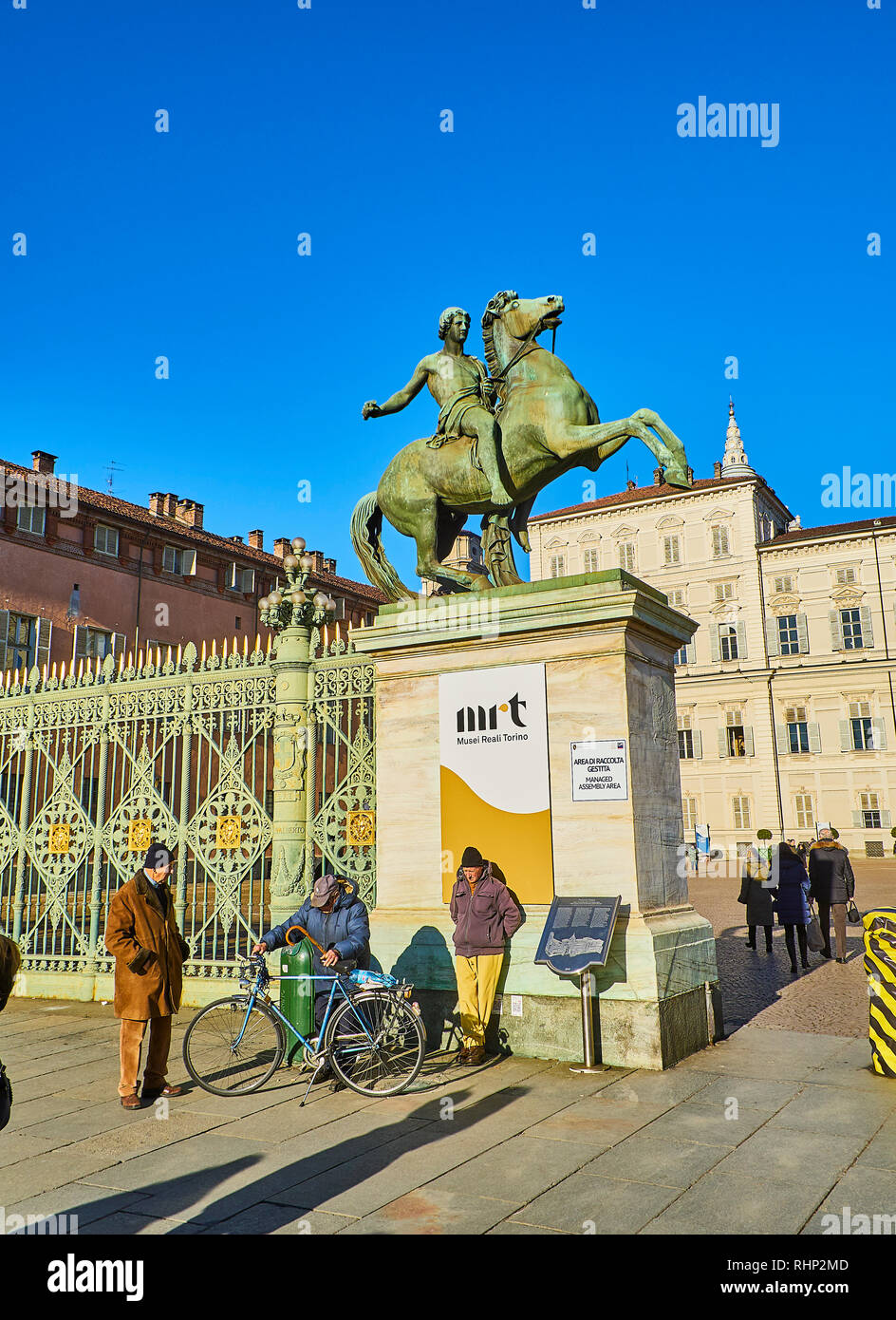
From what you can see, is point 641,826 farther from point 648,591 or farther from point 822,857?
point 822,857

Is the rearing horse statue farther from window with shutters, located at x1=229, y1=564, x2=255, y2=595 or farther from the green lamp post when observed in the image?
window with shutters, located at x1=229, y1=564, x2=255, y2=595

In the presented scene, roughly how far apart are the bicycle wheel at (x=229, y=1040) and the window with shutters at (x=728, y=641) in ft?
147

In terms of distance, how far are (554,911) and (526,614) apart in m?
2.34

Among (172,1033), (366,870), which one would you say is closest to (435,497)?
(366,870)

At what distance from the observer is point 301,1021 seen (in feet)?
23.9

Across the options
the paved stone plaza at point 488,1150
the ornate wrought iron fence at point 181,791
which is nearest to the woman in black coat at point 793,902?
the paved stone plaza at point 488,1150

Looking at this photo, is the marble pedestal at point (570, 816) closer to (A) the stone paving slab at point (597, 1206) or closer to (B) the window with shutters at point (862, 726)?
(A) the stone paving slab at point (597, 1206)

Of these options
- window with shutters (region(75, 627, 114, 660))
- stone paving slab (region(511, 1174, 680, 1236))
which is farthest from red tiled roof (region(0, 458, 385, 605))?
stone paving slab (region(511, 1174, 680, 1236))

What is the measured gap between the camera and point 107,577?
34125 mm

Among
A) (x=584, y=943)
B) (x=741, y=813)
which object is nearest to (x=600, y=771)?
(x=584, y=943)

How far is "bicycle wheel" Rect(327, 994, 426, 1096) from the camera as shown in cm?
682

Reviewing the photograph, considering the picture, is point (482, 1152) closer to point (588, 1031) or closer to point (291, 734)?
point (588, 1031)

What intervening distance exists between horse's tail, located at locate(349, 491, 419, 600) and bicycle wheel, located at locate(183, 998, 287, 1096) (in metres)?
4.09

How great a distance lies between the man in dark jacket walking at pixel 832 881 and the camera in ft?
44.3
